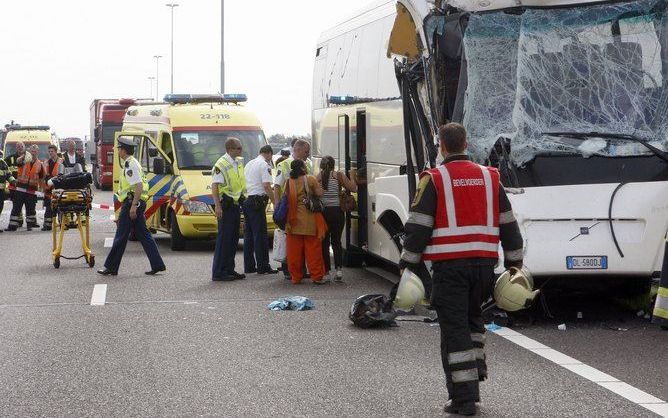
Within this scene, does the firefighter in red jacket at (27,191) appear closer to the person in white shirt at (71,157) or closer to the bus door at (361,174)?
the person in white shirt at (71,157)

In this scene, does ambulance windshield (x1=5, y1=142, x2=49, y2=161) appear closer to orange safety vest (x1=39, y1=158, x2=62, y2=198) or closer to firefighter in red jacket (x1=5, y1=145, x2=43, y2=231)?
firefighter in red jacket (x1=5, y1=145, x2=43, y2=231)

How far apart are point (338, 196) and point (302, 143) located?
0.77m

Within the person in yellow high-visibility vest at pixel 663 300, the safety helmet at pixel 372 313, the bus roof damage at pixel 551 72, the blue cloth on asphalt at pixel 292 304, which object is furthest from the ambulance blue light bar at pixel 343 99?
the person in yellow high-visibility vest at pixel 663 300

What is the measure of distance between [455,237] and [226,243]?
888cm

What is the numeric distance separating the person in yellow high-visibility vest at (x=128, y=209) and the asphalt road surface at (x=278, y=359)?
168 cm

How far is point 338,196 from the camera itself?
1617 cm

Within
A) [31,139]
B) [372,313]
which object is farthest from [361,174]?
[31,139]

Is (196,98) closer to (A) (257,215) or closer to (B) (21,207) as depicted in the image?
(B) (21,207)

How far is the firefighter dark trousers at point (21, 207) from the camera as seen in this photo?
2697 cm

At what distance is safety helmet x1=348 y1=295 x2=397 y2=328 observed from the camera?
11.7 meters

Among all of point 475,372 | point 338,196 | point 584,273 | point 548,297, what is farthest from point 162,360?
point 338,196

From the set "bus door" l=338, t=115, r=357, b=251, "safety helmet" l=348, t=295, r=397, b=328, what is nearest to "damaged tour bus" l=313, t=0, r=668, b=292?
"safety helmet" l=348, t=295, r=397, b=328

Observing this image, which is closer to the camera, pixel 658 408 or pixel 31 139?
pixel 658 408

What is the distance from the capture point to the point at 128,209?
1703 centimetres
